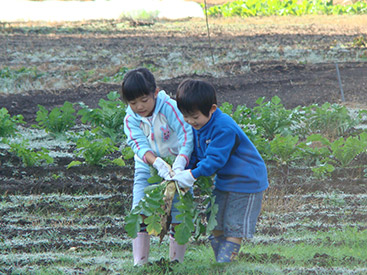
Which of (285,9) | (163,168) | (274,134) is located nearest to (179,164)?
(163,168)

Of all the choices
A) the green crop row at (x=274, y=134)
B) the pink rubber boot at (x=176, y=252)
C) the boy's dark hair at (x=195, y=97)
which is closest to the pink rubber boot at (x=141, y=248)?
the pink rubber boot at (x=176, y=252)

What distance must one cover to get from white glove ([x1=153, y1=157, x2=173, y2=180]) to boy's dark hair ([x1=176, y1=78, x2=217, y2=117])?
1.21 ft

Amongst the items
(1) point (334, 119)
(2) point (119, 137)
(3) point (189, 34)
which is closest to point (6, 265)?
(2) point (119, 137)

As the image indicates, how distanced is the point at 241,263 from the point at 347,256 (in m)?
0.74

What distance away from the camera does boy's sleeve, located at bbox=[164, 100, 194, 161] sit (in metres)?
3.49

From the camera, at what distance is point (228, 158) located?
3.31 m

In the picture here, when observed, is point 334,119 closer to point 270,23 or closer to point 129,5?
point 270,23

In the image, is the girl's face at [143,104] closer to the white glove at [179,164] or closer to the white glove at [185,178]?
the white glove at [179,164]

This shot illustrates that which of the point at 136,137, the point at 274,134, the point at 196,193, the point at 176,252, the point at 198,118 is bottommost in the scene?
the point at 196,193

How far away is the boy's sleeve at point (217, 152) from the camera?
321 cm

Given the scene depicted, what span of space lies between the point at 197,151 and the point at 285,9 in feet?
88.7

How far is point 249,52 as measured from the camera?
16.0m

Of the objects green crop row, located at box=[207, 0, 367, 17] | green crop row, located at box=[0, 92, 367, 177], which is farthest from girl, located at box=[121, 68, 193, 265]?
green crop row, located at box=[207, 0, 367, 17]

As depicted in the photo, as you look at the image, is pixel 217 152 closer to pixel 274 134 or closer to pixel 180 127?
pixel 180 127
